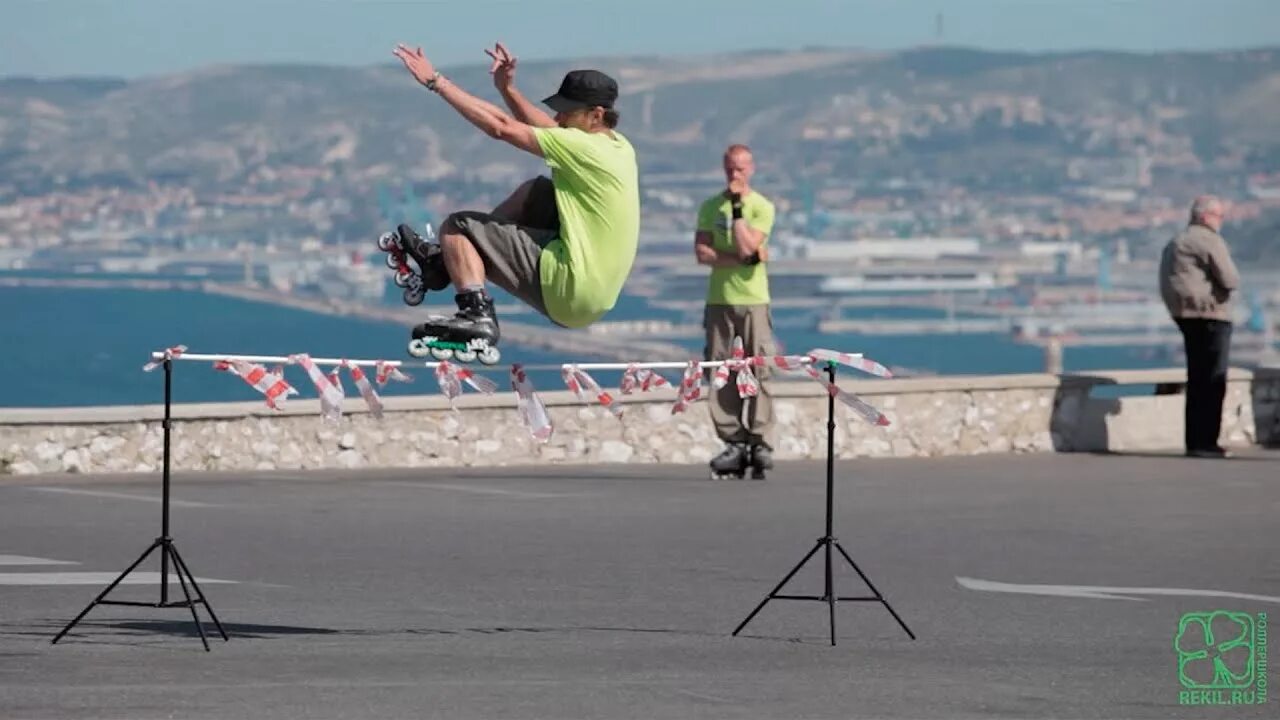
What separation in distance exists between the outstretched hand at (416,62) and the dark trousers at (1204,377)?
12120 mm

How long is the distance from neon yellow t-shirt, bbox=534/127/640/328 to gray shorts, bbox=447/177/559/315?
0.16 ft

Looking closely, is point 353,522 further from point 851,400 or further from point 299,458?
point 851,400

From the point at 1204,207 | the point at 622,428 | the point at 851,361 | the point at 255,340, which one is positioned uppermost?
the point at 1204,207

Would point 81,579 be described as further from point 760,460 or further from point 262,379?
point 760,460

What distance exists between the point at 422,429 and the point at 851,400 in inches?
378

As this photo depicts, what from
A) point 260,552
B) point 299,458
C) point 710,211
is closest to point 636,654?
point 260,552

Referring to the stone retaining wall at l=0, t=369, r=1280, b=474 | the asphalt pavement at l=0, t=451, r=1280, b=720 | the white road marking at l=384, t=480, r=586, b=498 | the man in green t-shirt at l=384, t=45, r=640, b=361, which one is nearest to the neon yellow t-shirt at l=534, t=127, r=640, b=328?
the man in green t-shirt at l=384, t=45, r=640, b=361

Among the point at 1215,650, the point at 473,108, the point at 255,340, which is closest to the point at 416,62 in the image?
the point at 473,108

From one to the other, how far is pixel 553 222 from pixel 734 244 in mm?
8004

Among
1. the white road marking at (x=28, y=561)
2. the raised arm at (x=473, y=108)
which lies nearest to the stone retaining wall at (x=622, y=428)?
the white road marking at (x=28, y=561)

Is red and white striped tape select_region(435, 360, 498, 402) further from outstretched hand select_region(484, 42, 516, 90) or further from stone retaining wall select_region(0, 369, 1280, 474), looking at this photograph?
stone retaining wall select_region(0, 369, 1280, 474)

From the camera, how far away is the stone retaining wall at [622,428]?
18828mm

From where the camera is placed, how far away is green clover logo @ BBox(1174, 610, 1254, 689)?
31.0ft

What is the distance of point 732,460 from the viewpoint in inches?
737
